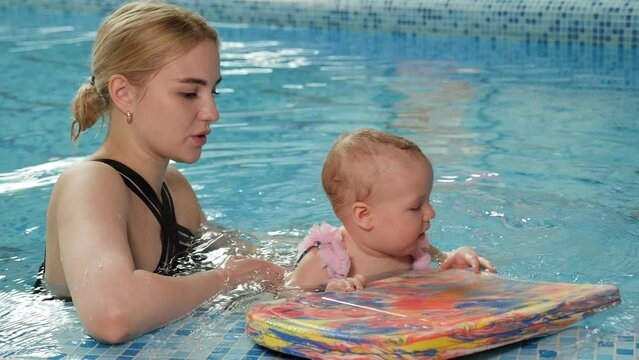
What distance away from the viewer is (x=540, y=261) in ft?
13.5

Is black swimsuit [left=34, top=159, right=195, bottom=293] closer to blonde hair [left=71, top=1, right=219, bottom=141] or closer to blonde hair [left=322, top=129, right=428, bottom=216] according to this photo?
blonde hair [left=71, top=1, right=219, bottom=141]

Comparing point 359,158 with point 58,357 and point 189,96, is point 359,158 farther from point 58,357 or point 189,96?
point 58,357

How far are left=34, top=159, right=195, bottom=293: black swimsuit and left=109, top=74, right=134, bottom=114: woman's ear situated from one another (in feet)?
0.59

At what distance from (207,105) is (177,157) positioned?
0.63ft

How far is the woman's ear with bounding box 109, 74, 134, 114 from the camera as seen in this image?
11.2ft

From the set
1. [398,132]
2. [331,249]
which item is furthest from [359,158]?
[398,132]

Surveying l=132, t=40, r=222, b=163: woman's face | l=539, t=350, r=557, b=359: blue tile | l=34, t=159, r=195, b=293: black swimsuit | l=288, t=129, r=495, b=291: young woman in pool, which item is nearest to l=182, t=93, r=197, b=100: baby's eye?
l=132, t=40, r=222, b=163: woman's face

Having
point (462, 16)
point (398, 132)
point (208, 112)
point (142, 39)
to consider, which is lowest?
point (398, 132)

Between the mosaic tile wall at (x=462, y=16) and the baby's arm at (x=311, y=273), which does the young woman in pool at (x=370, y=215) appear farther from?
the mosaic tile wall at (x=462, y=16)

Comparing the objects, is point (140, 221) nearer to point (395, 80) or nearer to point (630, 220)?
point (630, 220)

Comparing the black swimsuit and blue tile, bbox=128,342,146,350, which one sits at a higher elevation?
the black swimsuit

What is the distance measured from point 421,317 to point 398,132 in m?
3.70

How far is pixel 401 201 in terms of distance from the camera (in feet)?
11.0

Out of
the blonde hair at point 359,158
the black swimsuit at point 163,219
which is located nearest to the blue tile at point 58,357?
the black swimsuit at point 163,219
